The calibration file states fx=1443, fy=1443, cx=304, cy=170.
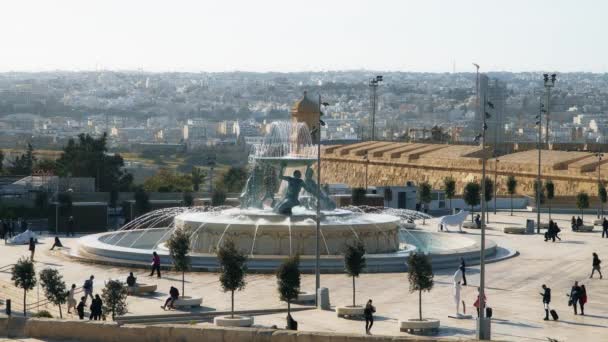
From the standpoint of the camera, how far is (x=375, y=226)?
33375mm

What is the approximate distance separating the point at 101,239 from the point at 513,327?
1477 centimetres

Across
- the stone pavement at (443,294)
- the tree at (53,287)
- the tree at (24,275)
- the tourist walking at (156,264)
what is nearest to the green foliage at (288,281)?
the stone pavement at (443,294)

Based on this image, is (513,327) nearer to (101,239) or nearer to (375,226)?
(375,226)

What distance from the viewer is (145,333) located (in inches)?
802

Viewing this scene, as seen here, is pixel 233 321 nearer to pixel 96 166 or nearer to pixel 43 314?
pixel 43 314

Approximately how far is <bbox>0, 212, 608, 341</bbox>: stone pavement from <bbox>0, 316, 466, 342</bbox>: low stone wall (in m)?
3.80

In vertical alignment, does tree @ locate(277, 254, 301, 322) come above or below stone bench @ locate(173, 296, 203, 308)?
above

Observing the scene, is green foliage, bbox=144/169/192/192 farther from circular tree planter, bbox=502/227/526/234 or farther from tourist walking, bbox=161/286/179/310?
tourist walking, bbox=161/286/179/310

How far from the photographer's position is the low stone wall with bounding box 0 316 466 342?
1923 cm

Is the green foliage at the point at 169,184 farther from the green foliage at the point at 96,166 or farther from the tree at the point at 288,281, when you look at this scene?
the tree at the point at 288,281

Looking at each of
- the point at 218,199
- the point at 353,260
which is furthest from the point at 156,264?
the point at 218,199

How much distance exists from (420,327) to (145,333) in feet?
17.1

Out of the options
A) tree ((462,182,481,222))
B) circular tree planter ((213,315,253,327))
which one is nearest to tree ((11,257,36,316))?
circular tree planter ((213,315,253,327))

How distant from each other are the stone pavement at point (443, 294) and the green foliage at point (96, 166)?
902 inches
